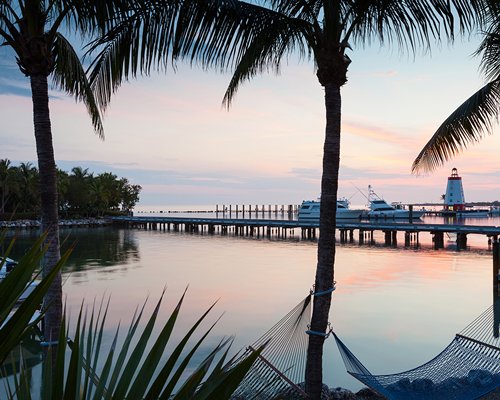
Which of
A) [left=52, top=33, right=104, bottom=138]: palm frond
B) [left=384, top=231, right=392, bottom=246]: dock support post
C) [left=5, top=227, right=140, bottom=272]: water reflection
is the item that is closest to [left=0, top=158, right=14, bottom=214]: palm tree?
[left=5, top=227, right=140, bottom=272]: water reflection

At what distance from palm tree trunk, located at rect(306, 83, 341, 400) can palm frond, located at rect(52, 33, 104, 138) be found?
3.26m

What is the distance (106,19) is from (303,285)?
18633 mm

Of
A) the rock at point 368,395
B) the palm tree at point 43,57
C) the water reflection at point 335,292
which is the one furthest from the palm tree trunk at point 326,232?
the palm tree at point 43,57

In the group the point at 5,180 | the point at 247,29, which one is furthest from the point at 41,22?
the point at 5,180

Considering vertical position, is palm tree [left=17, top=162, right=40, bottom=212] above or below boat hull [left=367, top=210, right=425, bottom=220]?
above

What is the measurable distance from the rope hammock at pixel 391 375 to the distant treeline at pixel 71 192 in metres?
51.2

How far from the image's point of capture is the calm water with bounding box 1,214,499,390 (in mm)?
13914

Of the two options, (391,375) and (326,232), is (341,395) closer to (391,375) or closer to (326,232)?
(391,375)

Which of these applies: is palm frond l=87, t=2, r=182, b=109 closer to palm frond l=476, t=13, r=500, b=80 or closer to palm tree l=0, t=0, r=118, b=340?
palm tree l=0, t=0, r=118, b=340

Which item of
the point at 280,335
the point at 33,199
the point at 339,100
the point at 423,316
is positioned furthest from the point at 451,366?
the point at 33,199

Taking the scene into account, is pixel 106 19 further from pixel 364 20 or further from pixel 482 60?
pixel 482 60

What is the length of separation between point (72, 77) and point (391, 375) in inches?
246

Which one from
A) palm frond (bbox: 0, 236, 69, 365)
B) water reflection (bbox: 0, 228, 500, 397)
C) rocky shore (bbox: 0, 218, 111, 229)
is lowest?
water reflection (bbox: 0, 228, 500, 397)

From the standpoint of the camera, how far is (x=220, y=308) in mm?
18203
